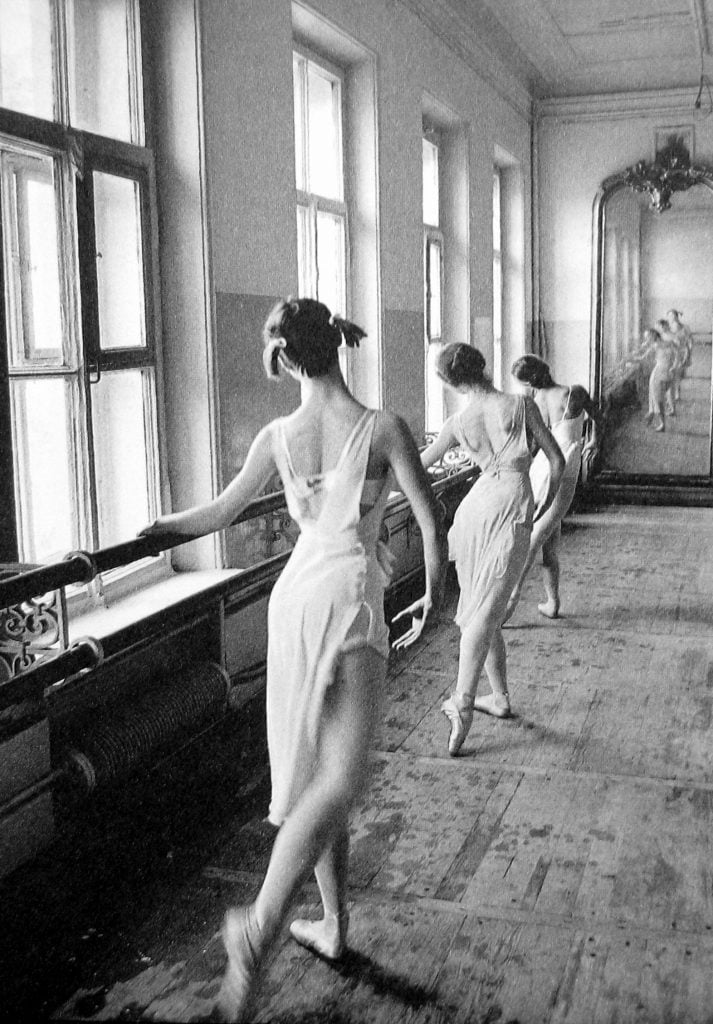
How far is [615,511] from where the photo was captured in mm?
10383

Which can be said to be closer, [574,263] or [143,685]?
[143,685]

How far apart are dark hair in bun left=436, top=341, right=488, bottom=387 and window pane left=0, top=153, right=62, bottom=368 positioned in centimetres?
140

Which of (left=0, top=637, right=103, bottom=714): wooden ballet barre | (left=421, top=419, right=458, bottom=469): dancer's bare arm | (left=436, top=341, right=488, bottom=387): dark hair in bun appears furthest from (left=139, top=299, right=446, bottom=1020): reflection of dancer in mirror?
(left=421, top=419, right=458, bottom=469): dancer's bare arm

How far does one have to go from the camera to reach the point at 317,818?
238 cm

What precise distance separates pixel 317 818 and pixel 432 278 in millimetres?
6208

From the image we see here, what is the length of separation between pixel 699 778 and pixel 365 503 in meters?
2.12

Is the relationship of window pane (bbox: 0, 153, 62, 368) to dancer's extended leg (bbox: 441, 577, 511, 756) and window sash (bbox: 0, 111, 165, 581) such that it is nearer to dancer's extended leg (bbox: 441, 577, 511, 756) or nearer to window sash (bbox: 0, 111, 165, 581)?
window sash (bbox: 0, 111, 165, 581)

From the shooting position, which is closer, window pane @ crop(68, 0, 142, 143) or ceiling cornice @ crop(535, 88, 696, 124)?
window pane @ crop(68, 0, 142, 143)

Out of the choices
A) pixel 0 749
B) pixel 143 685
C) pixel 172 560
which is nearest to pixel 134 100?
pixel 172 560

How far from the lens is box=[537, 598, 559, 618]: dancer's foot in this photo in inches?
247

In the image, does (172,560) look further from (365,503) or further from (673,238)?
(673,238)

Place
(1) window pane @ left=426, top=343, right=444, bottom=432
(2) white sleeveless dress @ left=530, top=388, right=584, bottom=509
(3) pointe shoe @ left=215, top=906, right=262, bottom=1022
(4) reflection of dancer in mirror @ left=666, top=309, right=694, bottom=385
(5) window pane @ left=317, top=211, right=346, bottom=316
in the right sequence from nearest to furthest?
(3) pointe shoe @ left=215, top=906, right=262, bottom=1022, (5) window pane @ left=317, top=211, right=346, bottom=316, (2) white sleeveless dress @ left=530, top=388, right=584, bottom=509, (1) window pane @ left=426, top=343, right=444, bottom=432, (4) reflection of dancer in mirror @ left=666, top=309, right=694, bottom=385

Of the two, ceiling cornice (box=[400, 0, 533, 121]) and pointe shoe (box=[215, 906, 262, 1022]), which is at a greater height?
ceiling cornice (box=[400, 0, 533, 121])

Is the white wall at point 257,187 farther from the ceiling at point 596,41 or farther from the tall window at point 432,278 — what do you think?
the ceiling at point 596,41
